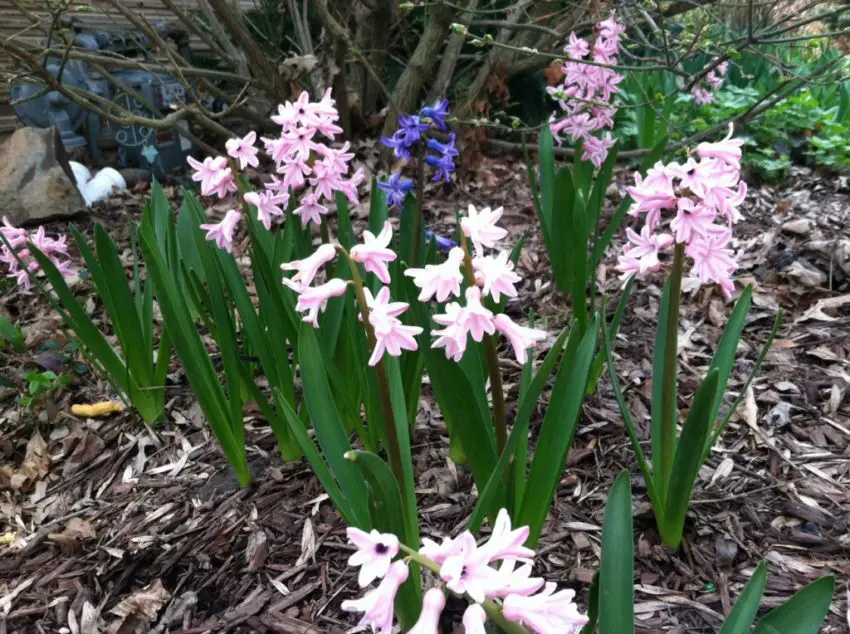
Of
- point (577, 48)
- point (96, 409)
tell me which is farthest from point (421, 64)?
point (96, 409)

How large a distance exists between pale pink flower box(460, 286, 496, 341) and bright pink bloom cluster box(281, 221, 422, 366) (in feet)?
0.26

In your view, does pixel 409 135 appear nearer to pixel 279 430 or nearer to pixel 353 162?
pixel 279 430

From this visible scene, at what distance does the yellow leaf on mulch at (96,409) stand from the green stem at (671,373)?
1.91 meters

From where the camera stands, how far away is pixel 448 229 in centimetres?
392

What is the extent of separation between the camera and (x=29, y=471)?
235cm

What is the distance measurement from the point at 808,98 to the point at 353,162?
3.07 m

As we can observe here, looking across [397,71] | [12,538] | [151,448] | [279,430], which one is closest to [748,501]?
[279,430]

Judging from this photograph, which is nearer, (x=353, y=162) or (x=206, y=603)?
(x=206, y=603)

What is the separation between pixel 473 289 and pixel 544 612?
0.51 metres

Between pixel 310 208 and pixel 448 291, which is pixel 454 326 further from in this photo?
pixel 310 208

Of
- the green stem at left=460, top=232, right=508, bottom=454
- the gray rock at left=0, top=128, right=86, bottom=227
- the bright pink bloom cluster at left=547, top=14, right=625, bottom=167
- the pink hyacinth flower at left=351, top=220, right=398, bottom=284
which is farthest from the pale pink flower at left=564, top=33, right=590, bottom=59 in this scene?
the gray rock at left=0, top=128, right=86, bottom=227

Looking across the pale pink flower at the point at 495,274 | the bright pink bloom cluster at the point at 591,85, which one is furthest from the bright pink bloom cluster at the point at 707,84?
the pale pink flower at the point at 495,274

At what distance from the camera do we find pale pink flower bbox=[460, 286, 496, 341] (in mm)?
1141

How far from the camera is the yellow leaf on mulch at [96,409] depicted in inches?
100
